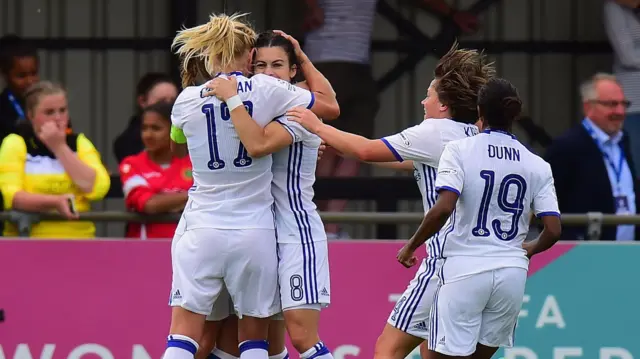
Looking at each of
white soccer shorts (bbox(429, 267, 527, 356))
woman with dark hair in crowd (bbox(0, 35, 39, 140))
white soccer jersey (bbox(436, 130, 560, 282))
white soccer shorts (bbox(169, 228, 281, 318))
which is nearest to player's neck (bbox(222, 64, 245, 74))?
white soccer shorts (bbox(169, 228, 281, 318))

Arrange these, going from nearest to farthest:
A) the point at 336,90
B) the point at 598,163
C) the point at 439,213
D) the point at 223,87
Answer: the point at 439,213 → the point at 223,87 → the point at 598,163 → the point at 336,90

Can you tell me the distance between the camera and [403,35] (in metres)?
9.79

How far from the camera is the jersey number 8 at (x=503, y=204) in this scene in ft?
19.3

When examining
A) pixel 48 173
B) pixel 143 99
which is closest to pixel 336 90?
pixel 143 99

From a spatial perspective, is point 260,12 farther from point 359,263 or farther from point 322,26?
point 359,263

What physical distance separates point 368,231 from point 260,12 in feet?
6.32

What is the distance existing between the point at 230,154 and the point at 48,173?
195cm

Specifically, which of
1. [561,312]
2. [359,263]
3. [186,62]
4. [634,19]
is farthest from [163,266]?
[634,19]

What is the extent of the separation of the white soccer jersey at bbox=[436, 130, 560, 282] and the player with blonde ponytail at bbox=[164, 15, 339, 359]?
757 millimetres

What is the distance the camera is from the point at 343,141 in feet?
20.0

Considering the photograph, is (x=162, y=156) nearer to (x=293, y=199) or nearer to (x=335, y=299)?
(x=335, y=299)

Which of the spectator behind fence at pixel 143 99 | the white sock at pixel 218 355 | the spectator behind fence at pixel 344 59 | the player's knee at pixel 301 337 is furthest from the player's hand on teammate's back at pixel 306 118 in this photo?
the spectator behind fence at pixel 344 59

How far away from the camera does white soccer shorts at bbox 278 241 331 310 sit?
6129mm

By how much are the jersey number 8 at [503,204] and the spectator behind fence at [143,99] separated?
293cm
